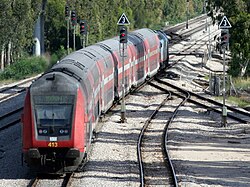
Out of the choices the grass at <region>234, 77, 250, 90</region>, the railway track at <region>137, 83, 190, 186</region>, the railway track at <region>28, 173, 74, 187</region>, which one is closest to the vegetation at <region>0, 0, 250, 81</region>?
the grass at <region>234, 77, 250, 90</region>

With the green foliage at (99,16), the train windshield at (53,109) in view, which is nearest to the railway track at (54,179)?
the train windshield at (53,109)

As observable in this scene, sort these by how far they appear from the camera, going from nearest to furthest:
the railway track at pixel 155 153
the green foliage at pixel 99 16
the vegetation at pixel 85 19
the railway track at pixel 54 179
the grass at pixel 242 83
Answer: the railway track at pixel 54 179
the railway track at pixel 155 153
the grass at pixel 242 83
the vegetation at pixel 85 19
the green foliage at pixel 99 16

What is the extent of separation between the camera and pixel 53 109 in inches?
772

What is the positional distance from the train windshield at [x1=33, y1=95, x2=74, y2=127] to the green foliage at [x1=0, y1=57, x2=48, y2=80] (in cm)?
3570

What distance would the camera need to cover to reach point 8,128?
28.6 metres

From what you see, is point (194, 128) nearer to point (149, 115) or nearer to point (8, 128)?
point (149, 115)

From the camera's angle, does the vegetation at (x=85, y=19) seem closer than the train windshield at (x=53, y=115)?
No

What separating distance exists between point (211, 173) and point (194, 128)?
8.31 m

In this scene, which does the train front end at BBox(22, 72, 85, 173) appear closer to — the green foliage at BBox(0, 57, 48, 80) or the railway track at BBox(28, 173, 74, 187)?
the railway track at BBox(28, 173, 74, 187)

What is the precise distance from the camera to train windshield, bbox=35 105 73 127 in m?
19.5

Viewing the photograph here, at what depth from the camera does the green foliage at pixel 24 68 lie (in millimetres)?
55969

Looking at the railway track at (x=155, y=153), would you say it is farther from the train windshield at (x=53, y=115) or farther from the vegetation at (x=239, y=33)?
the vegetation at (x=239, y=33)

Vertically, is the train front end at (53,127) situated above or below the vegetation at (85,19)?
above

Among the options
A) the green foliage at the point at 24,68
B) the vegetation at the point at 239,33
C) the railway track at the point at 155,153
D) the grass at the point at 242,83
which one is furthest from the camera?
the green foliage at the point at 24,68
